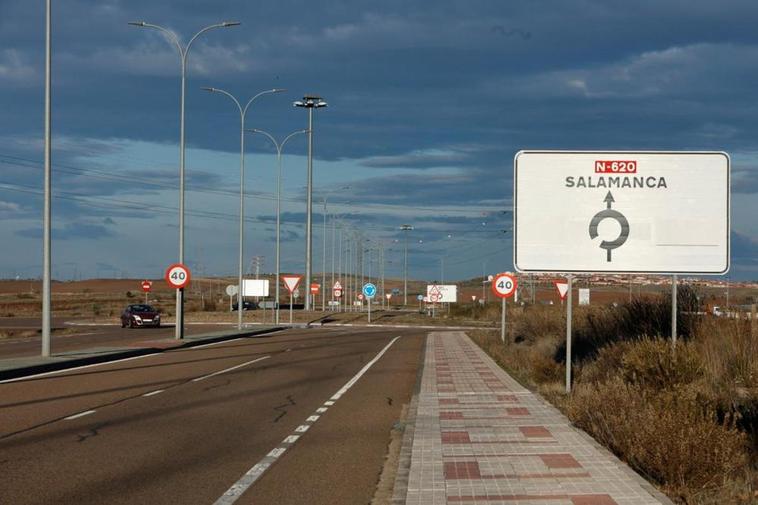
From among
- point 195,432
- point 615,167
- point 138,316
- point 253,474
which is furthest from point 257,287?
point 253,474

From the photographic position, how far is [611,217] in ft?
53.0

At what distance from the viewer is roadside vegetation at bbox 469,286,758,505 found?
348 inches

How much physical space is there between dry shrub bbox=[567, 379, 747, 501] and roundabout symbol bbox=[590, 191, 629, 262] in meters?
5.19

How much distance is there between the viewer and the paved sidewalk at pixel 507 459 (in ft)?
27.0

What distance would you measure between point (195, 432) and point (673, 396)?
627 cm

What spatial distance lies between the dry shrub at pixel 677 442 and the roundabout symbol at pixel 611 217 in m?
5.19

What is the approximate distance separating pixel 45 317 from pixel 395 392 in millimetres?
10057

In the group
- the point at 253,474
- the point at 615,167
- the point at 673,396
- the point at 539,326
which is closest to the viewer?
the point at 253,474

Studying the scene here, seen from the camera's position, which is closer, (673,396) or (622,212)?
(673,396)

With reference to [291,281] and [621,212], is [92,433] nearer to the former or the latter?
[621,212]

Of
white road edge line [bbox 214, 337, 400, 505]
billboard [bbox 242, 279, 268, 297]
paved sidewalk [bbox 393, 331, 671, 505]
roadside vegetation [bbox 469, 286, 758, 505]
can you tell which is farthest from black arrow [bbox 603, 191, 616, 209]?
billboard [bbox 242, 279, 268, 297]

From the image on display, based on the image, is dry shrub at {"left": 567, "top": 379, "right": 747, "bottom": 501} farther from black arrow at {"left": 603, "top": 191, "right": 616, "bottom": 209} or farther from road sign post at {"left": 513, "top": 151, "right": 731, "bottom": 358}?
black arrow at {"left": 603, "top": 191, "right": 616, "bottom": 209}

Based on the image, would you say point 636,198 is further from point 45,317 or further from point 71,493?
point 45,317

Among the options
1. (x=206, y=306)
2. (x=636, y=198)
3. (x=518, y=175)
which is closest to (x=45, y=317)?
(x=518, y=175)
